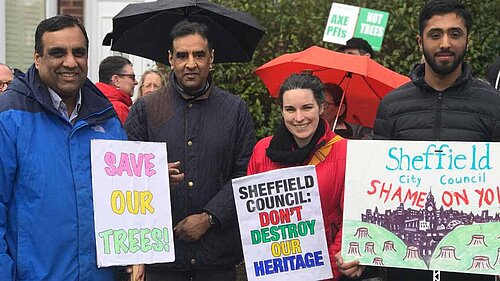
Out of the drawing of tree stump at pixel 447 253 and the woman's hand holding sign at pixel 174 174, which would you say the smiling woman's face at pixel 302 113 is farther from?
the drawing of tree stump at pixel 447 253

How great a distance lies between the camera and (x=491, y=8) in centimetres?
965

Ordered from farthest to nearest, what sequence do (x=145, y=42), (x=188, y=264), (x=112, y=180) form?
1. (x=145, y=42)
2. (x=188, y=264)
3. (x=112, y=180)

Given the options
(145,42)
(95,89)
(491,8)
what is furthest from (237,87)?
(95,89)

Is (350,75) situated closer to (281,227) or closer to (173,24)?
(173,24)

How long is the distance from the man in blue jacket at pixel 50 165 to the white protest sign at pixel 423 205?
1259 mm

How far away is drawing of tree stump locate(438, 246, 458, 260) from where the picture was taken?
4.17 metres

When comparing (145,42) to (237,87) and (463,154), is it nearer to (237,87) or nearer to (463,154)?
(463,154)

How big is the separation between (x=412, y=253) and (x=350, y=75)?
2.74 meters

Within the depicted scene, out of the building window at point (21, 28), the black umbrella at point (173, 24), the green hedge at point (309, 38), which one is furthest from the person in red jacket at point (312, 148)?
the building window at point (21, 28)

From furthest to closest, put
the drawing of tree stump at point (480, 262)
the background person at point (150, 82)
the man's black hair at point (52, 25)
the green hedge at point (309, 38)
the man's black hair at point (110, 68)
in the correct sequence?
the green hedge at point (309, 38) < the background person at point (150, 82) < the man's black hair at point (110, 68) < the drawing of tree stump at point (480, 262) < the man's black hair at point (52, 25)

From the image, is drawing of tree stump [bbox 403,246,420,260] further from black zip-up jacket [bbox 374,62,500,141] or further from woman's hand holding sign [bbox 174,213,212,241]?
woman's hand holding sign [bbox 174,213,212,241]

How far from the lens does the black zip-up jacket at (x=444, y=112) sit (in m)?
4.23

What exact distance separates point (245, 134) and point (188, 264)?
783 mm

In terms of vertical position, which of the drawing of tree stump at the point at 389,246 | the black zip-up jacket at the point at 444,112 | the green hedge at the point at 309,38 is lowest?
the drawing of tree stump at the point at 389,246
